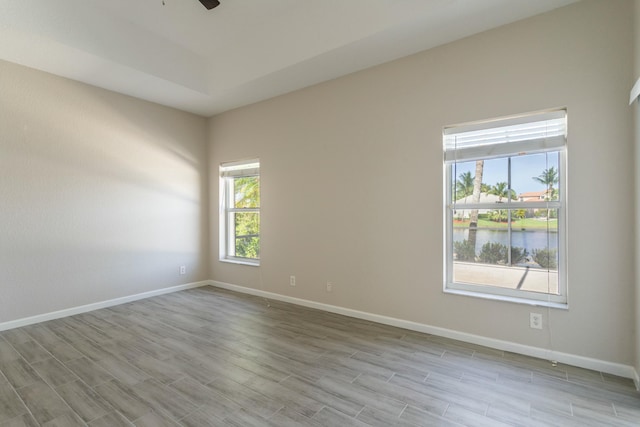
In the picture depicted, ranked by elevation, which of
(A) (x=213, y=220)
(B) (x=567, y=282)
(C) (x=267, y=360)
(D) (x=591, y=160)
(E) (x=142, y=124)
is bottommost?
(C) (x=267, y=360)

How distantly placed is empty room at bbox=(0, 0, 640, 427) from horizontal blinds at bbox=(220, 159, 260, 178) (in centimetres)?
9

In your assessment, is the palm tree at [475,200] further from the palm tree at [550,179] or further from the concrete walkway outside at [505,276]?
the palm tree at [550,179]

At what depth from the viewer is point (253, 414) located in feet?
6.12

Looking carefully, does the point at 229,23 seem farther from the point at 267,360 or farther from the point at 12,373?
the point at 12,373

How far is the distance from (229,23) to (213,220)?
9.74 ft

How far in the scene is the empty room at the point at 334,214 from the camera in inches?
85.0

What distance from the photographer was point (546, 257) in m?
2.63

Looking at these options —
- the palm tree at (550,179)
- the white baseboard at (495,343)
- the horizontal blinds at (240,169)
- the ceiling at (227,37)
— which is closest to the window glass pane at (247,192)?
the horizontal blinds at (240,169)

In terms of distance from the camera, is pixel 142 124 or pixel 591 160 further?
pixel 142 124

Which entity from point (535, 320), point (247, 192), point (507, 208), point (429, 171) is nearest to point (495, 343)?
point (535, 320)

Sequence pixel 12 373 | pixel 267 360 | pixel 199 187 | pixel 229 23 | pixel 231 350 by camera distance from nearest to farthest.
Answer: pixel 12 373 < pixel 267 360 < pixel 231 350 < pixel 229 23 < pixel 199 187

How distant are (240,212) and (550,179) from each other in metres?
4.08

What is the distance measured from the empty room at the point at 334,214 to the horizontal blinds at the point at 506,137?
0.06 ft

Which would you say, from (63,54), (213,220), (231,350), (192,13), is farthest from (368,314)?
Answer: (63,54)
